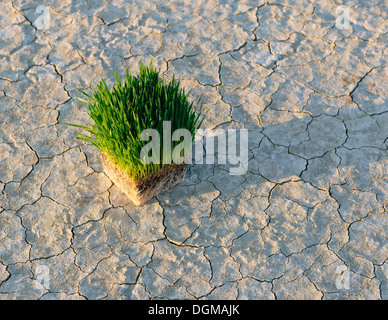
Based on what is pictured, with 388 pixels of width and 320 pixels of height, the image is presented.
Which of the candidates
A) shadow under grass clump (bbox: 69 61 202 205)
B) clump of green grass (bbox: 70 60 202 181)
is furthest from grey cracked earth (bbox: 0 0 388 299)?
clump of green grass (bbox: 70 60 202 181)

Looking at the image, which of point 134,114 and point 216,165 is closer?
point 134,114

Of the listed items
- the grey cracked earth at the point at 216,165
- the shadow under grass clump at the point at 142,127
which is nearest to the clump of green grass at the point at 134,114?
the shadow under grass clump at the point at 142,127

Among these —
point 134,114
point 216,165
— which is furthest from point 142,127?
point 216,165

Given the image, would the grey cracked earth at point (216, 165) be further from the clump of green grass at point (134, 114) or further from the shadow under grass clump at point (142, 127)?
the clump of green grass at point (134, 114)

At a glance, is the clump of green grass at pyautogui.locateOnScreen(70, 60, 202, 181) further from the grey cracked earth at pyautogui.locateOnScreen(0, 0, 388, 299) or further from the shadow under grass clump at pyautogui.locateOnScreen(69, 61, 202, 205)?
the grey cracked earth at pyautogui.locateOnScreen(0, 0, 388, 299)

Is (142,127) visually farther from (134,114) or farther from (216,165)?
(216,165)
